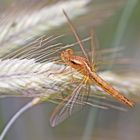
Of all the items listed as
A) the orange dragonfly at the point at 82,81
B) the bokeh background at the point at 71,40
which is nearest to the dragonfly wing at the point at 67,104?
the orange dragonfly at the point at 82,81

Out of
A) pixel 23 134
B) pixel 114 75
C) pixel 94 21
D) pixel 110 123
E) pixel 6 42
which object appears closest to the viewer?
pixel 6 42

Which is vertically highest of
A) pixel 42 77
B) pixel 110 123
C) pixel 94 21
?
pixel 94 21

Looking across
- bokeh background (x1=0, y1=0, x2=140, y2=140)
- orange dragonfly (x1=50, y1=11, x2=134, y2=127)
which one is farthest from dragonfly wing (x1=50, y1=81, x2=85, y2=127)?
bokeh background (x1=0, y1=0, x2=140, y2=140)

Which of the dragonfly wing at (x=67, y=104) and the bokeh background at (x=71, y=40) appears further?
the bokeh background at (x=71, y=40)

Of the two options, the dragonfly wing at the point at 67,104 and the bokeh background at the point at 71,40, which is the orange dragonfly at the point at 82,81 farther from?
the bokeh background at the point at 71,40

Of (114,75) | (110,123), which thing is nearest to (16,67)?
(114,75)

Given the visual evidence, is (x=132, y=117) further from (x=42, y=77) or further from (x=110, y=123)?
(x=42, y=77)

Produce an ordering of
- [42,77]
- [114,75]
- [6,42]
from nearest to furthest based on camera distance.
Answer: [42,77], [6,42], [114,75]

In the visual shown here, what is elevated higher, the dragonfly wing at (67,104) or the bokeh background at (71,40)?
the bokeh background at (71,40)
